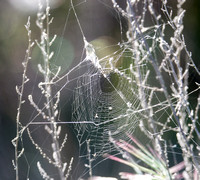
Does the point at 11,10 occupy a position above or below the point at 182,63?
above

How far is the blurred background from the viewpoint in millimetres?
4266

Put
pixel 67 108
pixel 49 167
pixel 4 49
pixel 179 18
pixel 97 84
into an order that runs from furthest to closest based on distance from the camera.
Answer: pixel 4 49, pixel 67 108, pixel 49 167, pixel 97 84, pixel 179 18

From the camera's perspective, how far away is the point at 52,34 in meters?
4.40

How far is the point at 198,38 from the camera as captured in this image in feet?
13.8

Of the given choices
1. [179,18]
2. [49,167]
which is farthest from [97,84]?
[179,18]

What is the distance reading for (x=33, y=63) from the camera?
4508mm

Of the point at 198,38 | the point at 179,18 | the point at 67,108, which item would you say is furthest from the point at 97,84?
the point at 179,18

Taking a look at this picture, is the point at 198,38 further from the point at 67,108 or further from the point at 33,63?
the point at 33,63

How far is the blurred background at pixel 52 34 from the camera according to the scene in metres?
4.27

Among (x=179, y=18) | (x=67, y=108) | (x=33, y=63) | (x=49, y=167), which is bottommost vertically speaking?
(x=49, y=167)

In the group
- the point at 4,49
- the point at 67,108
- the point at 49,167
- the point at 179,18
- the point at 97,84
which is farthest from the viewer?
the point at 4,49

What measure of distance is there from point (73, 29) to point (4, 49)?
1.12 metres

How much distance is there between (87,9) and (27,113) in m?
1.78

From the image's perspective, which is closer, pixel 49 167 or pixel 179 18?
pixel 179 18
